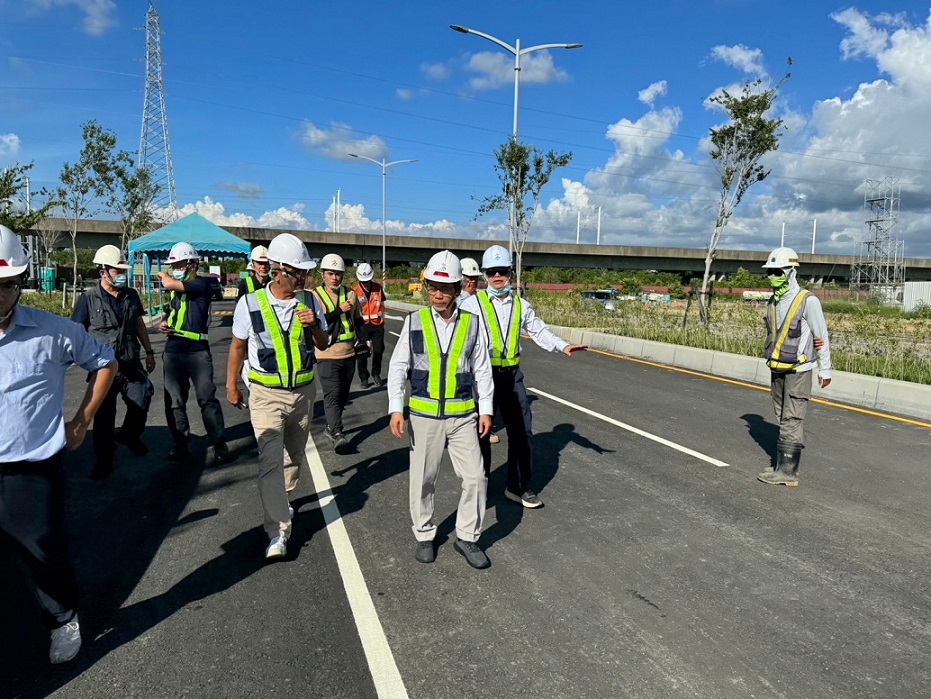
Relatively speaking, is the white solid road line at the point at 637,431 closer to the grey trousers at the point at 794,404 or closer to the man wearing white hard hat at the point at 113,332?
the grey trousers at the point at 794,404

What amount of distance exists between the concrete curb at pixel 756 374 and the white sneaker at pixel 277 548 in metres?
8.65

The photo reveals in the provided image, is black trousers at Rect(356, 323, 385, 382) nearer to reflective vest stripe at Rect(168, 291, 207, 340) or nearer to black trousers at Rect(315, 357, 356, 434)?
black trousers at Rect(315, 357, 356, 434)

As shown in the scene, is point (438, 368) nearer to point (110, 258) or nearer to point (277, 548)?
point (277, 548)

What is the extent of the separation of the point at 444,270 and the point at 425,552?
178cm

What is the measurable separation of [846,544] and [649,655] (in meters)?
2.20

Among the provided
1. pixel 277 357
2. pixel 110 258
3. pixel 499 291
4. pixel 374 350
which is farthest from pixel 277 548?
pixel 374 350

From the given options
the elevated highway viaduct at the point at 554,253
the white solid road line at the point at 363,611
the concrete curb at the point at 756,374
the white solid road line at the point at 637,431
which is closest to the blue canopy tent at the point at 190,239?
the concrete curb at the point at 756,374

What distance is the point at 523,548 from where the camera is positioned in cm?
423

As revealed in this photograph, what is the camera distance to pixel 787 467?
5.64m

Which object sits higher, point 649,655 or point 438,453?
point 438,453

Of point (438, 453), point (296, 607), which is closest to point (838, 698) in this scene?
point (438, 453)

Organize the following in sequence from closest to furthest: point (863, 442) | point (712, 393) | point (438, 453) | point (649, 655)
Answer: point (649, 655)
point (438, 453)
point (863, 442)
point (712, 393)

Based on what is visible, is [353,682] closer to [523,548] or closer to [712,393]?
[523,548]

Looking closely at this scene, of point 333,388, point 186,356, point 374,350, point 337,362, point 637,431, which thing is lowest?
point 637,431
